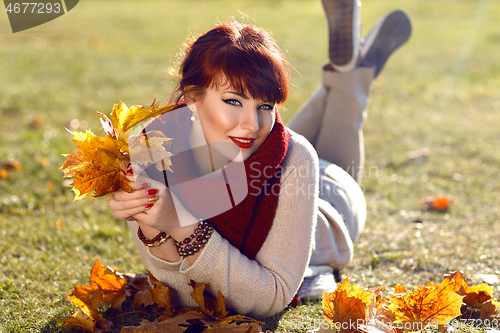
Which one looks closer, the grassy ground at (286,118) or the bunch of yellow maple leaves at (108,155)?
the bunch of yellow maple leaves at (108,155)

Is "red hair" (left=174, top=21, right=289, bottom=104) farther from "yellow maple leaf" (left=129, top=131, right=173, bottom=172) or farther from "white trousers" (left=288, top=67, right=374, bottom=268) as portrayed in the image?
"white trousers" (left=288, top=67, right=374, bottom=268)

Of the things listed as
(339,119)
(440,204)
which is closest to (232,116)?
(339,119)

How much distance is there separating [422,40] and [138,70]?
249 inches

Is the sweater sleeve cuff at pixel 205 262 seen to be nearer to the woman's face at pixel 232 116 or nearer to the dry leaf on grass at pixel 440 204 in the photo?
the woman's face at pixel 232 116

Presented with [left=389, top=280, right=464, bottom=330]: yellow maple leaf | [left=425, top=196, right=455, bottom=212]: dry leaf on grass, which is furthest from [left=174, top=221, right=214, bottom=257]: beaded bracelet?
[left=425, top=196, right=455, bottom=212]: dry leaf on grass

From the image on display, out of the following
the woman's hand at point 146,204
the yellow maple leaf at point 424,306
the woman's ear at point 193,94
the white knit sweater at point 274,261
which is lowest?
the yellow maple leaf at point 424,306

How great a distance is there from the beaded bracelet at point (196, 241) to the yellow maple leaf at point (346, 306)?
0.50m

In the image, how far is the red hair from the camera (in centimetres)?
177

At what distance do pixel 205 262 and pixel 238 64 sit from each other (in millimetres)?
777

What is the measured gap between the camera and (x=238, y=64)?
177 centimetres

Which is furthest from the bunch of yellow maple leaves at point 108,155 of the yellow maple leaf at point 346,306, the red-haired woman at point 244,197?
the yellow maple leaf at point 346,306

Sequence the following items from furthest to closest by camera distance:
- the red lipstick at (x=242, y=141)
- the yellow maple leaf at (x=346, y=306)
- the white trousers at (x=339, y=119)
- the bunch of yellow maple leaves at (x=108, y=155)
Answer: the white trousers at (x=339, y=119)
the red lipstick at (x=242, y=141)
the yellow maple leaf at (x=346, y=306)
the bunch of yellow maple leaves at (x=108, y=155)

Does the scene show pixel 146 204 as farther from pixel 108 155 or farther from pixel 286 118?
pixel 286 118

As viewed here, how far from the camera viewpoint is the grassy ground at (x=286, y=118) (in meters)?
2.54
